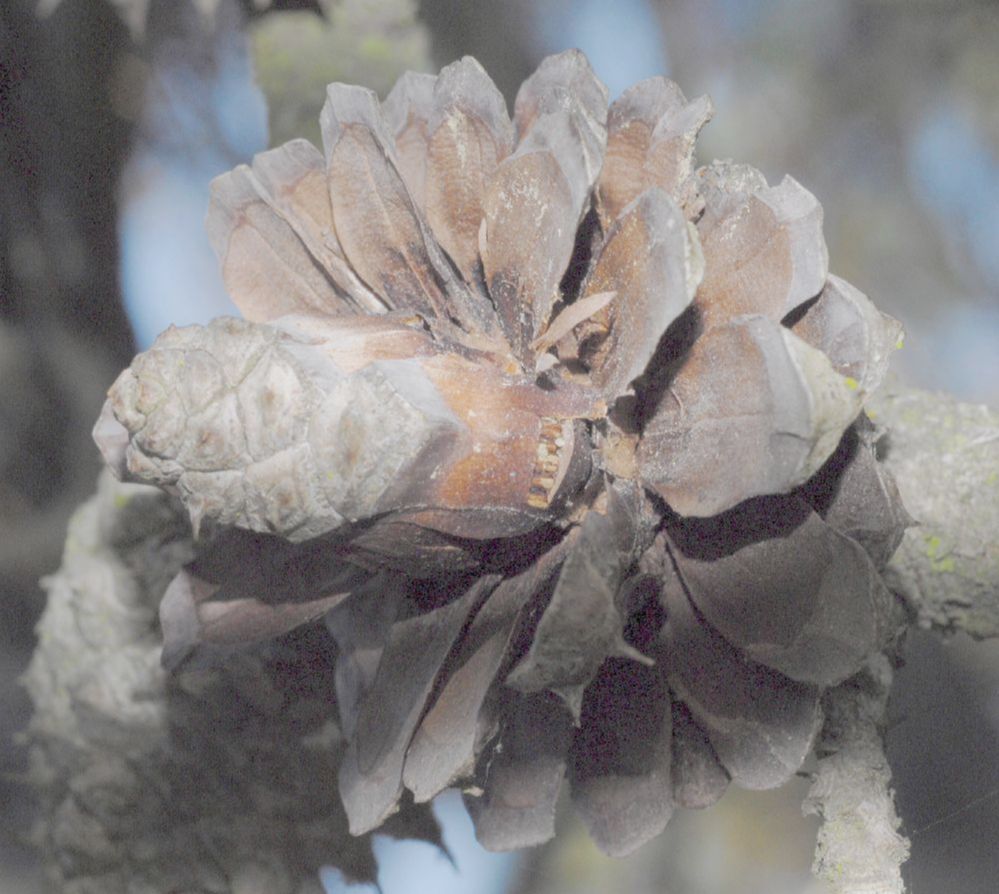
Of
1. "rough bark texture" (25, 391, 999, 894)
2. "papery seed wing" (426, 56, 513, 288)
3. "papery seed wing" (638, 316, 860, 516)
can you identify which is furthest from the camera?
"rough bark texture" (25, 391, 999, 894)

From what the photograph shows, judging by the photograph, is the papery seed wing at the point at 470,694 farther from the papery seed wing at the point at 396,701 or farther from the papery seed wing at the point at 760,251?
the papery seed wing at the point at 760,251

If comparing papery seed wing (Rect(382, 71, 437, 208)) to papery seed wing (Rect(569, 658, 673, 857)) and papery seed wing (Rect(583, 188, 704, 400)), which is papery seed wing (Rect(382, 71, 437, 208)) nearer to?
papery seed wing (Rect(583, 188, 704, 400))

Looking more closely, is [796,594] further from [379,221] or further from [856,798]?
[379,221]

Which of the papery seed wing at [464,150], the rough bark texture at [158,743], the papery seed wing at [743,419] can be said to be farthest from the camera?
the rough bark texture at [158,743]

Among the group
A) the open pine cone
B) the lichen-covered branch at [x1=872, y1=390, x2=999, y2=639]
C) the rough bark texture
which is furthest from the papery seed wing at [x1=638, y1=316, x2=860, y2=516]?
the rough bark texture

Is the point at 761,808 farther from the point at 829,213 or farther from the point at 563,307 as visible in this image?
the point at 563,307

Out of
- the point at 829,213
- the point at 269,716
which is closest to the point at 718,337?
the point at 269,716

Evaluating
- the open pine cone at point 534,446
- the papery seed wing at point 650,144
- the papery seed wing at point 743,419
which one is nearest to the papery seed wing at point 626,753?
the open pine cone at point 534,446
